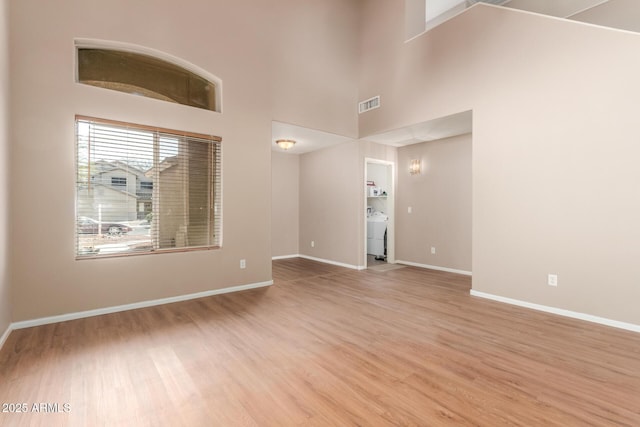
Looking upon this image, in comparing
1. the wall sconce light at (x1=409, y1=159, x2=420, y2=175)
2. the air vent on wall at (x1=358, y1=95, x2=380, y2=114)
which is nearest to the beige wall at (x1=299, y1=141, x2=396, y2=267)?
the wall sconce light at (x1=409, y1=159, x2=420, y2=175)

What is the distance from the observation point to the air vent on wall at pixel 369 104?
5442mm

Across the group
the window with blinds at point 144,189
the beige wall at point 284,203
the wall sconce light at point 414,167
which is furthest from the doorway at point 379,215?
the window with blinds at point 144,189

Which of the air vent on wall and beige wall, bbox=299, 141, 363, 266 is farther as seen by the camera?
beige wall, bbox=299, 141, 363, 266

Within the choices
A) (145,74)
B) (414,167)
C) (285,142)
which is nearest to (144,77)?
(145,74)

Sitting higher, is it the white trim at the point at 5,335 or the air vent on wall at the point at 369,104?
the air vent on wall at the point at 369,104

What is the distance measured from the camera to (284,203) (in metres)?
7.29

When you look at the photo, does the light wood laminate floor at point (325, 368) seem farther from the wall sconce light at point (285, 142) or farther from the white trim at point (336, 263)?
the wall sconce light at point (285, 142)

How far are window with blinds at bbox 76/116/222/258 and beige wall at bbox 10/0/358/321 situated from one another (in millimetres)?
119

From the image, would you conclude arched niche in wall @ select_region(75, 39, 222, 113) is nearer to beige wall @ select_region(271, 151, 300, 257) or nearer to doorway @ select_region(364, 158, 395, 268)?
beige wall @ select_region(271, 151, 300, 257)

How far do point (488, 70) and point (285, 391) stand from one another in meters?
4.36

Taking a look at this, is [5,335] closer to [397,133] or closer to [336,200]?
[336,200]

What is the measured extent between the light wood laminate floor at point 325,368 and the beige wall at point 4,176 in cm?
32

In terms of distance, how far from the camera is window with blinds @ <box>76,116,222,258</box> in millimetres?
3301

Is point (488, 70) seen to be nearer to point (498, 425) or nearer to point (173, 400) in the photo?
point (498, 425)
